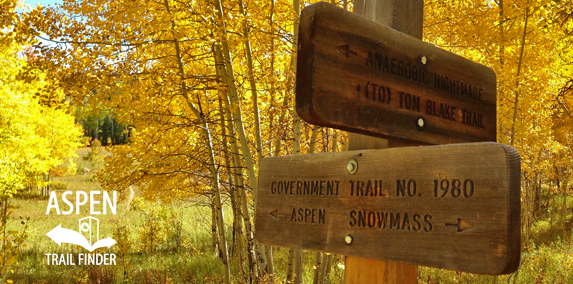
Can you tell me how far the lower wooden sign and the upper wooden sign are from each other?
15 cm

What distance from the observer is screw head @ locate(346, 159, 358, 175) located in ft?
4.09

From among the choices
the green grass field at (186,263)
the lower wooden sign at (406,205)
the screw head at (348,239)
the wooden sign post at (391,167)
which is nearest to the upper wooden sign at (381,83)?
the wooden sign post at (391,167)

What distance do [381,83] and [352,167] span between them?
0.25 m

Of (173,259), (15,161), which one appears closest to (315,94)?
(173,259)

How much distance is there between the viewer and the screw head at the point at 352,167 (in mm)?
1245

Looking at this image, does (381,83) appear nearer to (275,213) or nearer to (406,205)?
(406,205)

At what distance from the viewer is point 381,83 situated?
50.4 inches

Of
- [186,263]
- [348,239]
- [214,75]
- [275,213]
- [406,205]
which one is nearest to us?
[406,205]

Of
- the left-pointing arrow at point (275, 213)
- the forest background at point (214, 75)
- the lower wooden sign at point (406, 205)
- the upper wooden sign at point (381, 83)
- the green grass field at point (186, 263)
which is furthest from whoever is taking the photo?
the green grass field at point (186, 263)

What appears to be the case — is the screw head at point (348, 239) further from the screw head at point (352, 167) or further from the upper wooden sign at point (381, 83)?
the upper wooden sign at point (381, 83)

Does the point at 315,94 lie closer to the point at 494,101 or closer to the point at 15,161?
the point at 494,101

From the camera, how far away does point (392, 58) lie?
1.33 meters

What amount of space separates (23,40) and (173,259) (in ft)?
23.3

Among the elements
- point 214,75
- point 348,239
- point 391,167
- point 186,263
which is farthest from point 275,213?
point 186,263
